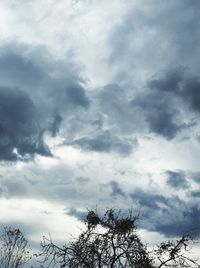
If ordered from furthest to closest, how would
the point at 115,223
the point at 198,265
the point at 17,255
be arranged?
the point at 17,255
the point at 115,223
the point at 198,265

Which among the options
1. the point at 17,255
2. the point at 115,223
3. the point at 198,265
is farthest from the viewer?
the point at 17,255

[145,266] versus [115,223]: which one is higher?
[115,223]

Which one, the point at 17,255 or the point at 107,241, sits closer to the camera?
the point at 107,241

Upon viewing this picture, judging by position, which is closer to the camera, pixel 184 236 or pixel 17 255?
pixel 184 236

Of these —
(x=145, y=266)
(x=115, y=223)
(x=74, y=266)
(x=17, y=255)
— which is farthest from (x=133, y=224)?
(x=17, y=255)

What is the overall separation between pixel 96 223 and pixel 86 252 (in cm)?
174

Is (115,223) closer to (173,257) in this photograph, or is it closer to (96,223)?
(96,223)

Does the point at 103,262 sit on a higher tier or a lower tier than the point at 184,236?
lower

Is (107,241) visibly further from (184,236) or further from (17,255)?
(17,255)

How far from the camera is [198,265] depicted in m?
20.0

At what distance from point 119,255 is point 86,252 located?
1674 mm

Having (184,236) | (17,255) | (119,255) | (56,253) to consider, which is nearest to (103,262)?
(119,255)

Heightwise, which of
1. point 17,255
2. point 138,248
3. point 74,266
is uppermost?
point 17,255

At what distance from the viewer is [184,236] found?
67.1 feet
